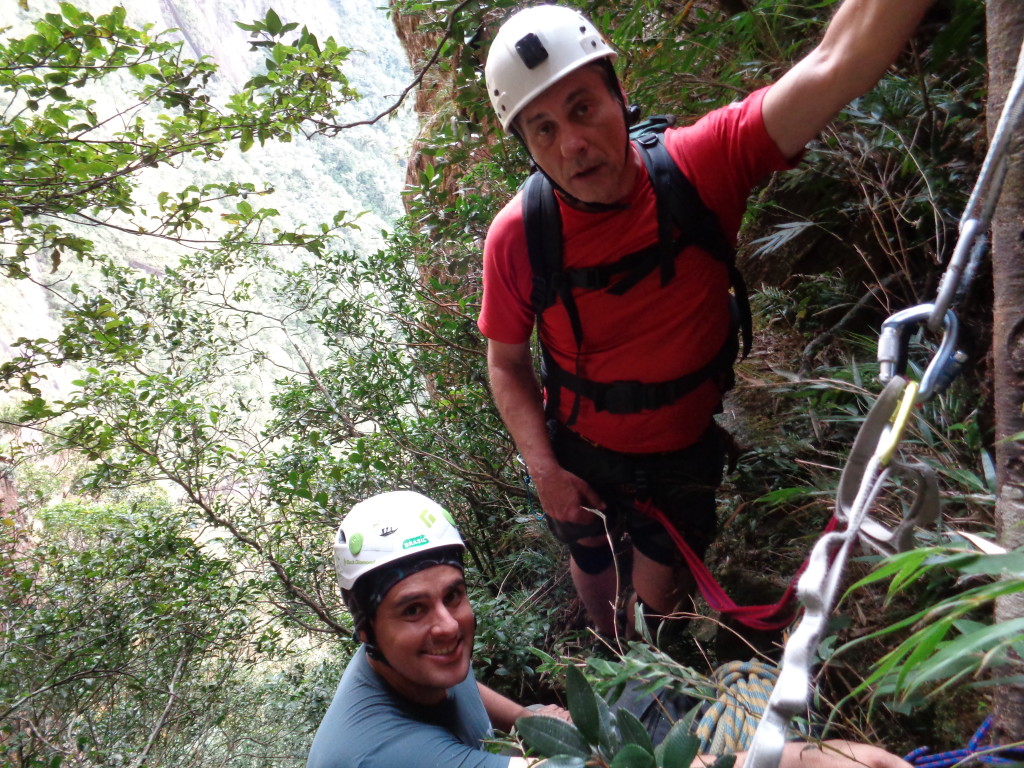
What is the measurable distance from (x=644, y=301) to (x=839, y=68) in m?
0.83

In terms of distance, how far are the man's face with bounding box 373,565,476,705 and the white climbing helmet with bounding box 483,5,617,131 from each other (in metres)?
1.46

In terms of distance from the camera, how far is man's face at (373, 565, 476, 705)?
2059 millimetres

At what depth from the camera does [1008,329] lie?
79cm

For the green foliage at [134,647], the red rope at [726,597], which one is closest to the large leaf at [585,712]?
the red rope at [726,597]

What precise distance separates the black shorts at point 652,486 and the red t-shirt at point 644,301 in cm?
8

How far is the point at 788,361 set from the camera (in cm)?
294

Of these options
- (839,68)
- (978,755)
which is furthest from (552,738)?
(839,68)

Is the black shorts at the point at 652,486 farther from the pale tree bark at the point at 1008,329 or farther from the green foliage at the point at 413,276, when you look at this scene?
the pale tree bark at the point at 1008,329

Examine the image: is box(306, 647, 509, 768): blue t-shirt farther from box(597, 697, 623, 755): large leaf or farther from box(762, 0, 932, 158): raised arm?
box(762, 0, 932, 158): raised arm

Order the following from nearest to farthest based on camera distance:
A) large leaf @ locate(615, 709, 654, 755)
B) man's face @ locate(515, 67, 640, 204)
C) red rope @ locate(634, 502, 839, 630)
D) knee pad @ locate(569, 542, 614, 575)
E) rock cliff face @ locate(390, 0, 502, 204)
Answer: large leaf @ locate(615, 709, 654, 755) → red rope @ locate(634, 502, 839, 630) → man's face @ locate(515, 67, 640, 204) → knee pad @ locate(569, 542, 614, 575) → rock cliff face @ locate(390, 0, 502, 204)

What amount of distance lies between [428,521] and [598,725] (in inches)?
57.0

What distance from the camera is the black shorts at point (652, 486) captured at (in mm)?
2402

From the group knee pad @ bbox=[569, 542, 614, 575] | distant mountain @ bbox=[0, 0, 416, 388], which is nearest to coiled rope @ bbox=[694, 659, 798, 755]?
knee pad @ bbox=[569, 542, 614, 575]

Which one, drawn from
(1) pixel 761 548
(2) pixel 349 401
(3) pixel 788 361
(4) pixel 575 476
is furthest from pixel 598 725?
(2) pixel 349 401
